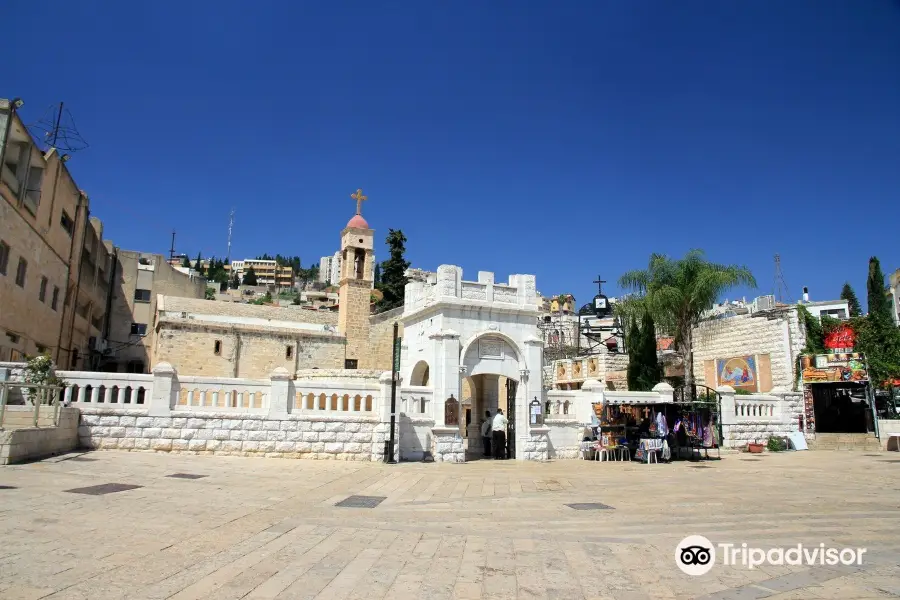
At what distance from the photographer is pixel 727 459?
62.8ft

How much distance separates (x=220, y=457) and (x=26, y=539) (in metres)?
9.04

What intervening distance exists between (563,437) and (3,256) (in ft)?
65.4

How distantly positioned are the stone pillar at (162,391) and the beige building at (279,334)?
17.9 m

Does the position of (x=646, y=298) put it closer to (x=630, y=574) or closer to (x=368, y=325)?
(x=368, y=325)

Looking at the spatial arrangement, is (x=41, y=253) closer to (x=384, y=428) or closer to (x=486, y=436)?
(x=384, y=428)

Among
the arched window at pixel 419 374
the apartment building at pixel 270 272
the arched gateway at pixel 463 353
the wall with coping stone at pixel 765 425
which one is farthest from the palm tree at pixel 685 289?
the apartment building at pixel 270 272

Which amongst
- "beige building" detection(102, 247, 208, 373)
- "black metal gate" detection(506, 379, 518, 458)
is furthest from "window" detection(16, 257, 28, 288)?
"black metal gate" detection(506, 379, 518, 458)

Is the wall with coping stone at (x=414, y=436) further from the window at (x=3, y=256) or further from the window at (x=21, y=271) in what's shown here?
the window at (x=21, y=271)

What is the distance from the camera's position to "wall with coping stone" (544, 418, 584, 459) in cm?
1945

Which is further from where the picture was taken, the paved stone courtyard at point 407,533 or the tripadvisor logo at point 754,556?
the tripadvisor logo at point 754,556

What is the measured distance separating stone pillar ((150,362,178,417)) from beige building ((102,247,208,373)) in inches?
975

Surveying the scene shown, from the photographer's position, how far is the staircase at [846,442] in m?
21.7

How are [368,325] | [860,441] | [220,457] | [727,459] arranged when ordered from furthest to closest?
1. [368,325]
2. [860,441]
3. [727,459]
4. [220,457]

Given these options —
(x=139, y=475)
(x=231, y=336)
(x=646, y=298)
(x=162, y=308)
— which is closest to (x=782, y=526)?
(x=139, y=475)
